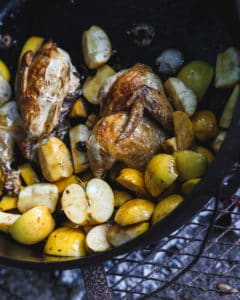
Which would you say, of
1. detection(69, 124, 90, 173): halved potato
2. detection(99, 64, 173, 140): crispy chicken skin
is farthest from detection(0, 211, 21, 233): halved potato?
detection(99, 64, 173, 140): crispy chicken skin

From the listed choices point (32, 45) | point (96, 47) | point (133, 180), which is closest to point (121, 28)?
point (96, 47)

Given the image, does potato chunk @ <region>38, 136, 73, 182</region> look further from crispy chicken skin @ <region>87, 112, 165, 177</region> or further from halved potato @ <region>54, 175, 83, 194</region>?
crispy chicken skin @ <region>87, 112, 165, 177</region>

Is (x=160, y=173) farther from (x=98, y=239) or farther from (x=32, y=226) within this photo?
(x=32, y=226)

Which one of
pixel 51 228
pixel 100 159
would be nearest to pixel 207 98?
pixel 100 159

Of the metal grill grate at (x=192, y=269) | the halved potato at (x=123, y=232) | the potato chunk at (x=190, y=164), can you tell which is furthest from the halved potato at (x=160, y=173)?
the metal grill grate at (x=192, y=269)

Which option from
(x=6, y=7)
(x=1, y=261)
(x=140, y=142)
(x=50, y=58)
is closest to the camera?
(x=1, y=261)

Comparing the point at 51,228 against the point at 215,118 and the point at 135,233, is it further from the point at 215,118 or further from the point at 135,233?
the point at 215,118
